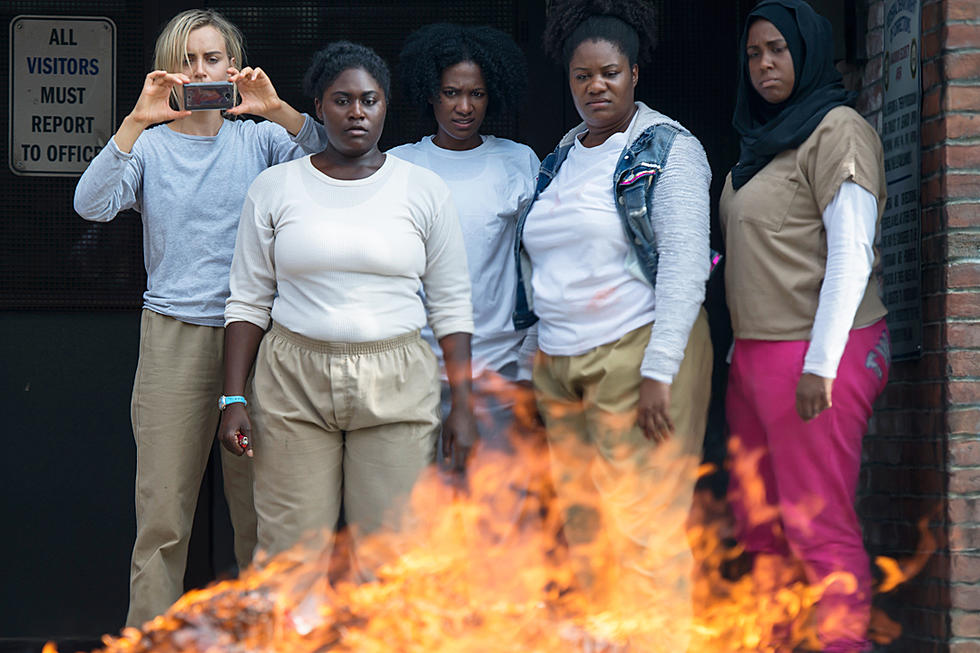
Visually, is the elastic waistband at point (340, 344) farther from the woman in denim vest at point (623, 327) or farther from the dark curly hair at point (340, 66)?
the dark curly hair at point (340, 66)

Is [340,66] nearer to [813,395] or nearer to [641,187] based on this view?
[641,187]

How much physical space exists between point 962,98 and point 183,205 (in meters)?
2.52

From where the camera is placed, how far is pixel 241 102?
3992 millimetres

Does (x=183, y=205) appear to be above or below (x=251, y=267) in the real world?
above

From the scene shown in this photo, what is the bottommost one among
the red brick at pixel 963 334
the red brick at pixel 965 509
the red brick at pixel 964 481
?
the red brick at pixel 965 509

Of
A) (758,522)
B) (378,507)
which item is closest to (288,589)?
(378,507)

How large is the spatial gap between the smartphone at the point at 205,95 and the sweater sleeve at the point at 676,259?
56.9 inches

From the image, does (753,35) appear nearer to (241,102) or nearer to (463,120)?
(463,120)

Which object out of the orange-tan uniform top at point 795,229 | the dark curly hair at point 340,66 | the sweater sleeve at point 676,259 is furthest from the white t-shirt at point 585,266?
the dark curly hair at point 340,66

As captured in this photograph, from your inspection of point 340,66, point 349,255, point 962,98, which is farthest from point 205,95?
point 962,98

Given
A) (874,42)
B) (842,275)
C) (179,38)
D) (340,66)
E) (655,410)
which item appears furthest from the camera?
(874,42)

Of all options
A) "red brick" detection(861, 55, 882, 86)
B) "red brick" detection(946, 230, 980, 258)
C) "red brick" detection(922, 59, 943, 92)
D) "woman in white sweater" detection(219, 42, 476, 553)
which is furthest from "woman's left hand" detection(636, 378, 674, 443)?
"red brick" detection(861, 55, 882, 86)

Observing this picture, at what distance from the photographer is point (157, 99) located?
3811 mm

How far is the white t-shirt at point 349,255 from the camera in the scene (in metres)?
3.49
